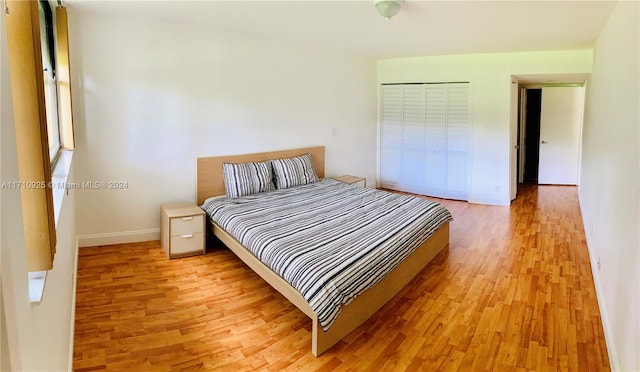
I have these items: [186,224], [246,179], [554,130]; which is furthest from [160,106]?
[554,130]

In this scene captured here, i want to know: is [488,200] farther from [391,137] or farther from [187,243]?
[187,243]

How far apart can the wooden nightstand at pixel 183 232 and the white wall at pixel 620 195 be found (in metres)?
3.29

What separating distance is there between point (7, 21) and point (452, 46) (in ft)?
16.3

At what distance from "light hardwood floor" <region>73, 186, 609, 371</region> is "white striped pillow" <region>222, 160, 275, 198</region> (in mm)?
675

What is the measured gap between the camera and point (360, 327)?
109 inches

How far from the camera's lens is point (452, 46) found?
5234mm

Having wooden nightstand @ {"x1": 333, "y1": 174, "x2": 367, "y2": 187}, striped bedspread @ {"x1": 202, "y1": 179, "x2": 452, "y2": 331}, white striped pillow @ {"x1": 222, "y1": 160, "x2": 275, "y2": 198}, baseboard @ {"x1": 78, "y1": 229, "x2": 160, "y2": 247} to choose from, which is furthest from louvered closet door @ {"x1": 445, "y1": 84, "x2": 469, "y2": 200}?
baseboard @ {"x1": 78, "y1": 229, "x2": 160, "y2": 247}

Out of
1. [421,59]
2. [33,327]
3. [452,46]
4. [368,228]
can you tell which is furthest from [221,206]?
[421,59]

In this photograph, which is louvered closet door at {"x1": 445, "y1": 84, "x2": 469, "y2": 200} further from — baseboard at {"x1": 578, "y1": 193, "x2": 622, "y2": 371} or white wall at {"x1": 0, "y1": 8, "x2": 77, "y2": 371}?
white wall at {"x1": 0, "y1": 8, "x2": 77, "y2": 371}

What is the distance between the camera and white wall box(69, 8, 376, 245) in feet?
13.0

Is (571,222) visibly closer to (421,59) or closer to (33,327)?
(421,59)

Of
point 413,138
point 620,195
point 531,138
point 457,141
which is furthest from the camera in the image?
point 531,138

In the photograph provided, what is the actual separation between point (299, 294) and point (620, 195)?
6.90 feet

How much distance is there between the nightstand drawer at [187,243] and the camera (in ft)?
12.8
